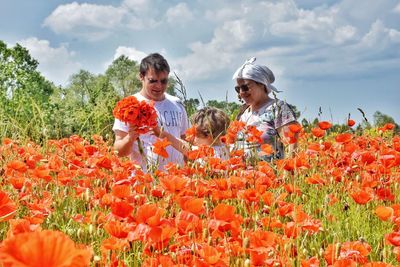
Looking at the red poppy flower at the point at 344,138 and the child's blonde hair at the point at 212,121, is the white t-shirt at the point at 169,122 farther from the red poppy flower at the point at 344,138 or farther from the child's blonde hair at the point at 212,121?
the red poppy flower at the point at 344,138

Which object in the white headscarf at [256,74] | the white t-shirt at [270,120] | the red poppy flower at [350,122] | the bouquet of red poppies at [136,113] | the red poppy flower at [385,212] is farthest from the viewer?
the white headscarf at [256,74]

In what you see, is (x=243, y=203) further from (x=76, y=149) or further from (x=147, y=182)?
(x=76, y=149)

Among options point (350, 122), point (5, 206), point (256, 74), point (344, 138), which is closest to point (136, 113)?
point (344, 138)

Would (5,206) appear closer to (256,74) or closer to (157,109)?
(157,109)

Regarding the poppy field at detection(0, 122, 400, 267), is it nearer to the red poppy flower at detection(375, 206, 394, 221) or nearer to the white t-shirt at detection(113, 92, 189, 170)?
the red poppy flower at detection(375, 206, 394, 221)

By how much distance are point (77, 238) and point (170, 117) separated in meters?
2.55

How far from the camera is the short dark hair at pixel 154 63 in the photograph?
471 centimetres

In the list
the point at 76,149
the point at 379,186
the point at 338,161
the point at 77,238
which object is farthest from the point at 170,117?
the point at 77,238

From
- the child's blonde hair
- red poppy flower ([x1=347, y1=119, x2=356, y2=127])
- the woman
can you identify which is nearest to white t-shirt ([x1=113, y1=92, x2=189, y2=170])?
the child's blonde hair

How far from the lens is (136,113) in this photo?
125 inches

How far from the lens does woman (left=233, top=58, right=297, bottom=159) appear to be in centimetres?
503

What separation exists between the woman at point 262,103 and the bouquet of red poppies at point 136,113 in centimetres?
193

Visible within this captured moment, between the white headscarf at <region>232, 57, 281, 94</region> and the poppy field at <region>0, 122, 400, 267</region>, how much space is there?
0.87 meters

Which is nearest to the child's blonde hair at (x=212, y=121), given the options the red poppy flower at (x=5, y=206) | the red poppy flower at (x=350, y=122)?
the red poppy flower at (x=350, y=122)
